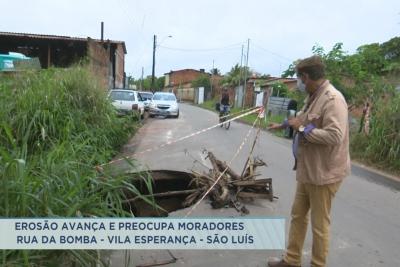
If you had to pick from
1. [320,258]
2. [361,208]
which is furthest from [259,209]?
[320,258]

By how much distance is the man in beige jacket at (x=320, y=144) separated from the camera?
366 centimetres

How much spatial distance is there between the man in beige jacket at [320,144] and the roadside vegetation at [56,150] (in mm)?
1614

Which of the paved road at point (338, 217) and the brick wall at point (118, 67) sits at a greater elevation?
the brick wall at point (118, 67)

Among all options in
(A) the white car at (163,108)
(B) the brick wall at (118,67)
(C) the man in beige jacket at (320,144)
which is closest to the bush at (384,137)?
(C) the man in beige jacket at (320,144)

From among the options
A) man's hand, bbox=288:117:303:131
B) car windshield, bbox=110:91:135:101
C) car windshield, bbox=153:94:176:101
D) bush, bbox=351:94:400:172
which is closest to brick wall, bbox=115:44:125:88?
car windshield, bbox=153:94:176:101

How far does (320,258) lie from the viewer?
3.90 m

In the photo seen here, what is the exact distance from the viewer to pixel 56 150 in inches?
191

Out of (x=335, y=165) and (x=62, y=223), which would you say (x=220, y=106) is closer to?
(x=335, y=165)

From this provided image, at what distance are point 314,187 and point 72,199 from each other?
204 cm

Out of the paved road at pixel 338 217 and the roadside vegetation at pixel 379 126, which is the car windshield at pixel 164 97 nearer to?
the roadside vegetation at pixel 379 126

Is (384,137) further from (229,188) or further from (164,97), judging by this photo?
(164,97)

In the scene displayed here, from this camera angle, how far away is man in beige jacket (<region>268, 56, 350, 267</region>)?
144 inches

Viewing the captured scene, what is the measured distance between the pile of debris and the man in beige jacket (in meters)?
1.89

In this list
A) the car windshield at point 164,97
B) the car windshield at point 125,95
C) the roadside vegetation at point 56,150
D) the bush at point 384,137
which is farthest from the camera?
the car windshield at point 164,97
